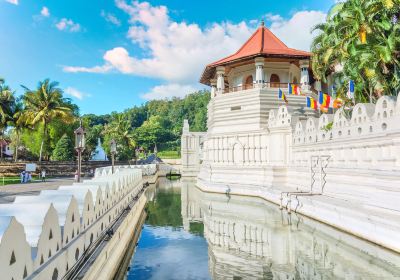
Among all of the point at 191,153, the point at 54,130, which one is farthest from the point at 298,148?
the point at 54,130

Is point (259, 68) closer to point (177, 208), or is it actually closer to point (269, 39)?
point (269, 39)

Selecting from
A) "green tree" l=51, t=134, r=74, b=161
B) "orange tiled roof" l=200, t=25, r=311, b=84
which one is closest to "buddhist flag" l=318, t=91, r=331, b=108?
"orange tiled roof" l=200, t=25, r=311, b=84

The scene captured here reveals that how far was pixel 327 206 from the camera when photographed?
12922 millimetres

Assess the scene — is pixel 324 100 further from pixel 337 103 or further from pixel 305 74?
pixel 305 74

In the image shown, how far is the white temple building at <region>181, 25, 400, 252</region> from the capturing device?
1091 cm

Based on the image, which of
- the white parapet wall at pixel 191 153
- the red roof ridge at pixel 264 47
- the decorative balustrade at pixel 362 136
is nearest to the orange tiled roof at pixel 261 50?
the red roof ridge at pixel 264 47

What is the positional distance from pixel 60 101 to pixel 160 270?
38865 millimetres

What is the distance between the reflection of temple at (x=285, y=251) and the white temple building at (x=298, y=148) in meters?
0.76

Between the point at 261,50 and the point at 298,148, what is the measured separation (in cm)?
1110

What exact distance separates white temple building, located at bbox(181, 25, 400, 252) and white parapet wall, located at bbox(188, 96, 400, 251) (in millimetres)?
35

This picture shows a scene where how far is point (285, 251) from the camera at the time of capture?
33.5 ft

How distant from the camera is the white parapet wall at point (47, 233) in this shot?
3727 mm

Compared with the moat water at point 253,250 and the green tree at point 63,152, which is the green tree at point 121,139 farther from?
the moat water at point 253,250

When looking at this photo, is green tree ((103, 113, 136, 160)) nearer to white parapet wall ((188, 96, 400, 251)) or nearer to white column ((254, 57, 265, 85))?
white parapet wall ((188, 96, 400, 251))
